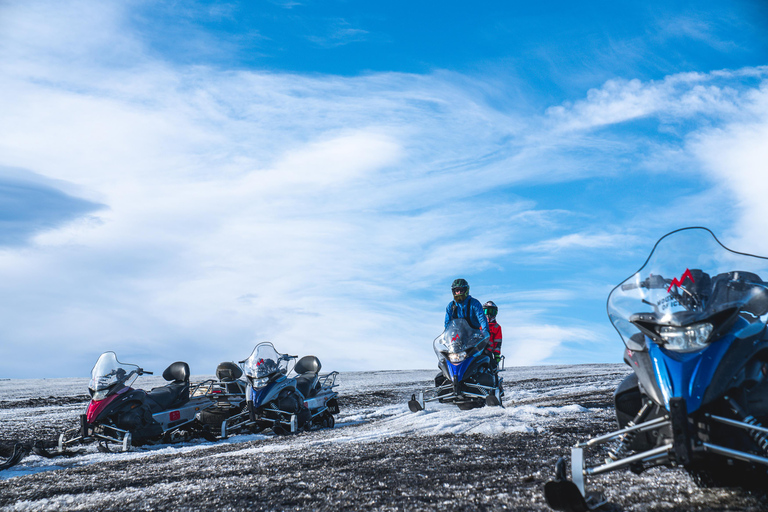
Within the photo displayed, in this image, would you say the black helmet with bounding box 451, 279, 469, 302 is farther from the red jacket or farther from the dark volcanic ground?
the dark volcanic ground

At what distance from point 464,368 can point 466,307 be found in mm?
1409

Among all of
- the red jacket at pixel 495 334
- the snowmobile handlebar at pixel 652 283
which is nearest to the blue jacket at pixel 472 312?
the red jacket at pixel 495 334

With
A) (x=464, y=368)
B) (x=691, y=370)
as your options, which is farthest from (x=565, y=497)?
(x=464, y=368)

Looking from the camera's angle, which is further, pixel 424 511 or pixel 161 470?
pixel 161 470

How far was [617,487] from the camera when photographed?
399 cm

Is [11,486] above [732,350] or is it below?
below

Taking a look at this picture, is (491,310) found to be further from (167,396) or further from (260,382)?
(167,396)

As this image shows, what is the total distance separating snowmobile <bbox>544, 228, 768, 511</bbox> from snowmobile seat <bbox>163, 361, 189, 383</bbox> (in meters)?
8.76

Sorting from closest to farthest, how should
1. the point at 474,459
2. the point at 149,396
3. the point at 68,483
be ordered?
the point at 474,459 → the point at 68,483 → the point at 149,396

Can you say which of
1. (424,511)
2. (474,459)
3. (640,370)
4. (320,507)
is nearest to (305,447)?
(474,459)

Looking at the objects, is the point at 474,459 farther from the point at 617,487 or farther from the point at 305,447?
the point at 305,447

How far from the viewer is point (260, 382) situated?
10586 mm

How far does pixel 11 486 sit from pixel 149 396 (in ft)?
13.8

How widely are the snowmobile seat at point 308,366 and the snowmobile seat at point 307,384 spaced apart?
33cm
